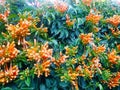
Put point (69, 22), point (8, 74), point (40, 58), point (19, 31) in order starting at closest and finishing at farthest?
point (8, 74), point (40, 58), point (19, 31), point (69, 22)

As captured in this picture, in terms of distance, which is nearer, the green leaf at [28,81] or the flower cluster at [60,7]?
the green leaf at [28,81]

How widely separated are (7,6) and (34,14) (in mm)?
351

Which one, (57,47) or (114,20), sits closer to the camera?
(57,47)

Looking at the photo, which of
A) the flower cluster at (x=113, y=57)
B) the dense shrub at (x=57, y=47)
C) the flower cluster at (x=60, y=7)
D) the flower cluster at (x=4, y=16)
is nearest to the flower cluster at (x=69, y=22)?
the dense shrub at (x=57, y=47)

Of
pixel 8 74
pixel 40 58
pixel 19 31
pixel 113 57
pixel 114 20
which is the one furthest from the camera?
pixel 114 20

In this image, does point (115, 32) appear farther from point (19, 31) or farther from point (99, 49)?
point (19, 31)

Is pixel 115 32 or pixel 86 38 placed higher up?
pixel 115 32

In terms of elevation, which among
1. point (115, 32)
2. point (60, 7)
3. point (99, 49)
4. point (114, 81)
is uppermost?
point (60, 7)

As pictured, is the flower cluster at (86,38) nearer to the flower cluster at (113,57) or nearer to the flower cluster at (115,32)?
the flower cluster at (113,57)

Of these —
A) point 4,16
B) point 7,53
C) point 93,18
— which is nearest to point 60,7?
point 93,18

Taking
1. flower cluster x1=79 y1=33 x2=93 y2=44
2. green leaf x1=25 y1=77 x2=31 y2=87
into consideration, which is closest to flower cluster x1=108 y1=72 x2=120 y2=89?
flower cluster x1=79 y1=33 x2=93 y2=44

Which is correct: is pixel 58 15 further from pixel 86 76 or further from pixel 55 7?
pixel 86 76

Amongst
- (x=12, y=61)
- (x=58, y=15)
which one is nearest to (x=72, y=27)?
(x=58, y=15)

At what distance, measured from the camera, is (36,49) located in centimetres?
288
